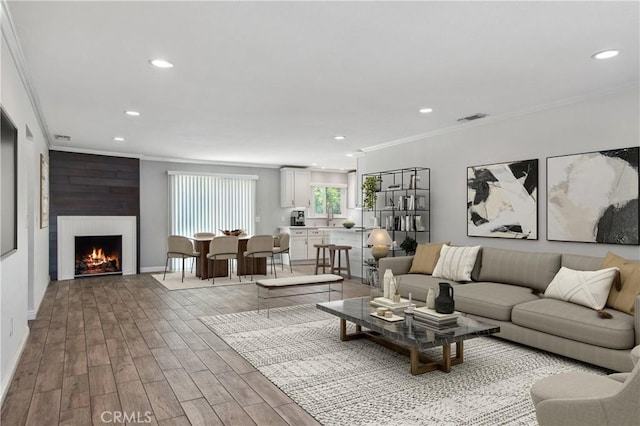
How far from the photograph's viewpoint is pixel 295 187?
34.4 feet

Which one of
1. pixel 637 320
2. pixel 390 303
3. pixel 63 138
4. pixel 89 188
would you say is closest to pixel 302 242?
pixel 89 188

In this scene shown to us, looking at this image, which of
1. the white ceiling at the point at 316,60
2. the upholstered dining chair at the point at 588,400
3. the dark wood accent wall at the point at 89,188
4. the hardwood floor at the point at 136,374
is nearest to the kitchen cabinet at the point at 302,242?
the dark wood accent wall at the point at 89,188

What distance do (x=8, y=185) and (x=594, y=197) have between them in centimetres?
533

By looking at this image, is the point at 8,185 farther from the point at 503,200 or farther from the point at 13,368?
the point at 503,200

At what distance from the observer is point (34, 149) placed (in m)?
5.18

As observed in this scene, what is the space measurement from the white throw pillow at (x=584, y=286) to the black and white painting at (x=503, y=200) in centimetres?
106

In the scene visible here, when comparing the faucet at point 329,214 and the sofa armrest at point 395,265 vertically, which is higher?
the faucet at point 329,214

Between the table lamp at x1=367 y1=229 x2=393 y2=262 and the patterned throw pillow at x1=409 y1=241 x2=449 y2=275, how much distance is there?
658mm

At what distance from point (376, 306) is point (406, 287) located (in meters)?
1.15

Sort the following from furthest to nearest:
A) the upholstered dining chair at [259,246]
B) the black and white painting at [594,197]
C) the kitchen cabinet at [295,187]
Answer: the kitchen cabinet at [295,187]
the upholstered dining chair at [259,246]
the black and white painting at [594,197]

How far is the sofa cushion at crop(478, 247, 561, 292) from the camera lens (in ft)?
14.1

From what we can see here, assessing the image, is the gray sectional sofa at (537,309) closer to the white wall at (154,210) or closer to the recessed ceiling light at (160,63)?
the recessed ceiling light at (160,63)

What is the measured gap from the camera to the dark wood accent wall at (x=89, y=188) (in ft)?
25.3

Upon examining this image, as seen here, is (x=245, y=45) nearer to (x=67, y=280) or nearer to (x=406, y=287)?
(x=406, y=287)
